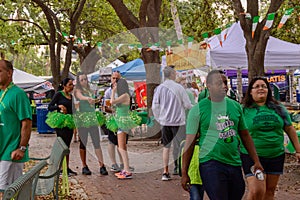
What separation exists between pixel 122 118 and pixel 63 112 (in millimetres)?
1049

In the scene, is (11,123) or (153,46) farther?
(153,46)

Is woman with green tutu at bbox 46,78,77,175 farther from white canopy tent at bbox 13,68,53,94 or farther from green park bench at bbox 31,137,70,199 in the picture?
white canopy tent at bbox 13,68,53,94

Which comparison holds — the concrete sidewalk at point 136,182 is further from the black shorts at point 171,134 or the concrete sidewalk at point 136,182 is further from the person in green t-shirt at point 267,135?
the person in green t-shirt at point 267,135

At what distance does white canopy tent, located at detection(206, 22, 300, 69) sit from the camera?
14.1 m

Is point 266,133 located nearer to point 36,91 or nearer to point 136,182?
point 136,182

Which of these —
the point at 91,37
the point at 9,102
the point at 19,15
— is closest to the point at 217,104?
the point at 9,102

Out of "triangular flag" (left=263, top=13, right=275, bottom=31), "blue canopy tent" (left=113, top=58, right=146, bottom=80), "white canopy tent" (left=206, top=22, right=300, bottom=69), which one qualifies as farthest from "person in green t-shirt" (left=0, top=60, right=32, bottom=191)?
"blue canopy tent" (left=113, top=58, right=146, bottom=80)

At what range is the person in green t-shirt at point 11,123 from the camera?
5.29 metres

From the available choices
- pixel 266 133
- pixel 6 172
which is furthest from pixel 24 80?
pixel 266 133

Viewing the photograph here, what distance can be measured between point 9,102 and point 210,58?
9.20 m

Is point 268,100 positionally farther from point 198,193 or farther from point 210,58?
point 210,58

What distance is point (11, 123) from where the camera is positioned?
5320 mm

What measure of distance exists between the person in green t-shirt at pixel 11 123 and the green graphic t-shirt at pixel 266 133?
2.31 m

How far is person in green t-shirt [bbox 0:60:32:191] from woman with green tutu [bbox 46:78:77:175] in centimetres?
378
